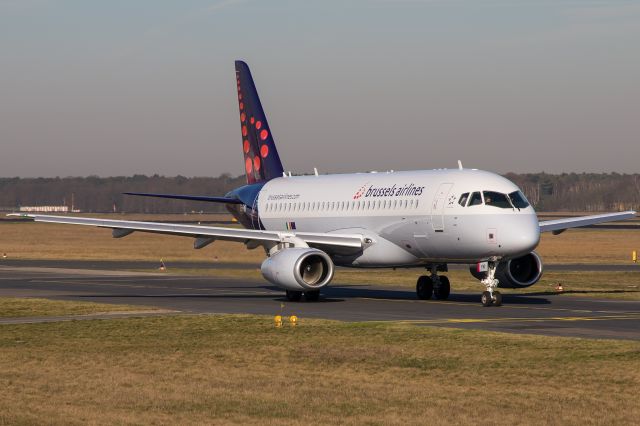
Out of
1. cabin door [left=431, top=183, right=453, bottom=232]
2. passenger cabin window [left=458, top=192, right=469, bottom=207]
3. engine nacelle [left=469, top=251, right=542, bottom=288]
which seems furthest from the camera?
engine nacelle [left=469, top=251, right=542, bottom=288]

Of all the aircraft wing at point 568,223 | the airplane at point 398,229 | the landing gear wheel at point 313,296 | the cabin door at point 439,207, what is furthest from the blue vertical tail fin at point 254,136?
the cabin door at point 439,207

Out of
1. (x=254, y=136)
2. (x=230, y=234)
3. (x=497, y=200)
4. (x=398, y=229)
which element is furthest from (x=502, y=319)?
(x=254, y=136)

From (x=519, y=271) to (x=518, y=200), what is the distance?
448 cm

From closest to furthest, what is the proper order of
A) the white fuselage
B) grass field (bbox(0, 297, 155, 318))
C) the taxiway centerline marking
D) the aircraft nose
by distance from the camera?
the taxiway centerline marking → grass field (bbox(0, 297, 155, 318)) → the aircraft nose → the white fuselage

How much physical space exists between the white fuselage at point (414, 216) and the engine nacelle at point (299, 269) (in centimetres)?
226

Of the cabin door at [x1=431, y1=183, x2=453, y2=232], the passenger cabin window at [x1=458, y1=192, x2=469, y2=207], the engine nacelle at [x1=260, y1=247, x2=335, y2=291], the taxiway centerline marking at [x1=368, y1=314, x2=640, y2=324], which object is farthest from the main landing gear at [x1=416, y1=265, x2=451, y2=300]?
the taxiway centerline marking at [x1=368, y1=314, x2=640, y2=324]

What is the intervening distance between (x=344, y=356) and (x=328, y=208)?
22882 millimetres

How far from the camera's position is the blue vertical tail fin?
55219mm

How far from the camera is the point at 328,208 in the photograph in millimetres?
47688

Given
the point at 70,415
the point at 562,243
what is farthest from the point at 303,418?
the point at 562,243

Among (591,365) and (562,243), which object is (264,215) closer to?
(591,365)

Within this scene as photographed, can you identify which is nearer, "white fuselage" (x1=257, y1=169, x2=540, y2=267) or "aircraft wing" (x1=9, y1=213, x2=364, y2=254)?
"white fuselage" (x1=257, y1=169, x2=540, y2=267)

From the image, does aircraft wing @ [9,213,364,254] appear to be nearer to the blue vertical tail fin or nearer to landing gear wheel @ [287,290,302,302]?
landing gear wheel @ [287,290,302,302]

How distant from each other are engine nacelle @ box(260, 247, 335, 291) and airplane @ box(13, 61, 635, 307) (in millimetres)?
35
